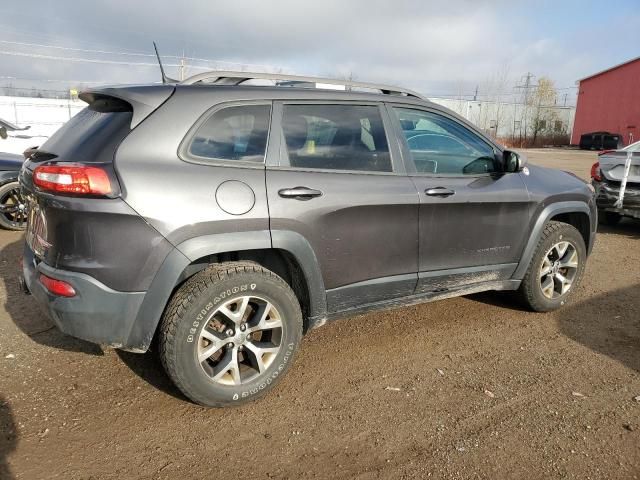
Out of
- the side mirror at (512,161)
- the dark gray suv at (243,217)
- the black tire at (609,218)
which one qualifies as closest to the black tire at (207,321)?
the dark gray suv at (243,217)

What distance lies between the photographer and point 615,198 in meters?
7.32

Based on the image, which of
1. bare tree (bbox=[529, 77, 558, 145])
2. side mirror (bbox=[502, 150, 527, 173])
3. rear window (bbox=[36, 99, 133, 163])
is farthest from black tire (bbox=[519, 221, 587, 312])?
bare tree (bbox=[529, 77, 558, 145])

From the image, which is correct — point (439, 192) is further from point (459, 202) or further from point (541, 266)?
point (541, 266)

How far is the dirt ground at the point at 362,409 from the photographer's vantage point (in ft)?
8.04

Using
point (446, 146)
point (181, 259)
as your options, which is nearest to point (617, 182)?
point (446, 146)

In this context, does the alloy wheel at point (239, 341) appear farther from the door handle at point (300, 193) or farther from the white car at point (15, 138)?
the white car at point (15, 138)

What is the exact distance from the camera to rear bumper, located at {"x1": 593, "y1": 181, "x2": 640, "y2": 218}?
23.4 ft

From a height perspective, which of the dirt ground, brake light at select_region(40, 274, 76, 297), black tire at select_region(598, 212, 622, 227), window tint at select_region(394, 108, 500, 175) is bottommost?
black tire at select_region(598, 212, 622, 227)

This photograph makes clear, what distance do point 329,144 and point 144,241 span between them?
4.28 feet

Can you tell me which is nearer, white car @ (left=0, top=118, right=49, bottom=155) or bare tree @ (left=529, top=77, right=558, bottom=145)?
white car @ (left=0, top=118, right=49, bottom=155)

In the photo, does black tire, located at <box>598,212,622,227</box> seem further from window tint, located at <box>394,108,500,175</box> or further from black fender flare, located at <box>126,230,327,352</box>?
black fender flare, located at <box>126,230,327,352</box>

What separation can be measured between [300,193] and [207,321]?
0.89 metres

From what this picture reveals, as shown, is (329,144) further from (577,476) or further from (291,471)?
A: (577,476)

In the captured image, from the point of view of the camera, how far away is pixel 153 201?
2539mm
